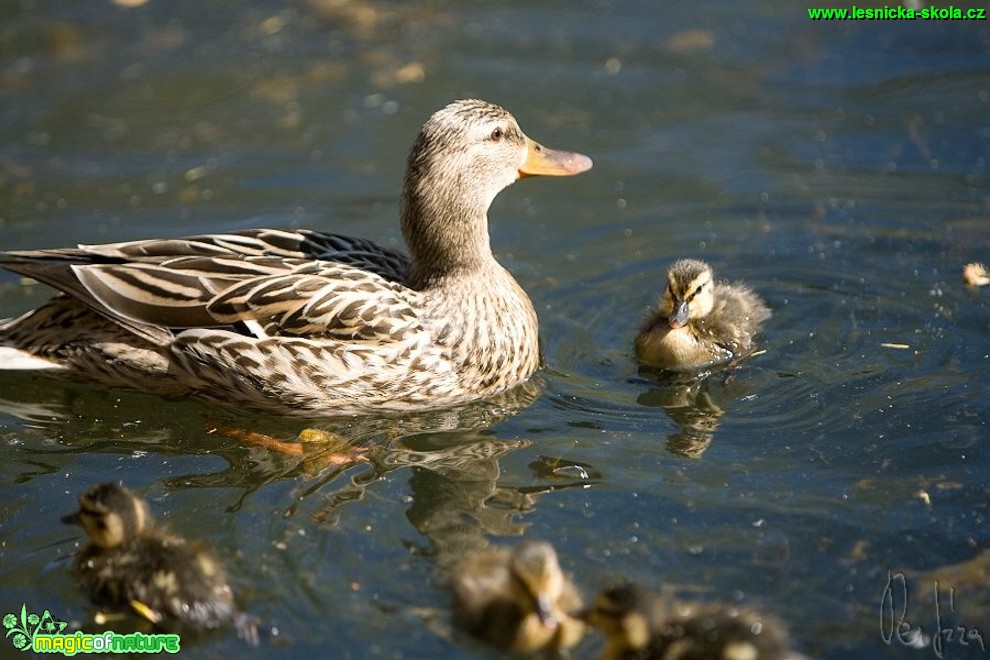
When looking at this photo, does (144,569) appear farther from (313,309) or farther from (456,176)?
(456,176)

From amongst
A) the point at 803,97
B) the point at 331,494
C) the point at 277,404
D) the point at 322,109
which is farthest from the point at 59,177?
the point at 803,97

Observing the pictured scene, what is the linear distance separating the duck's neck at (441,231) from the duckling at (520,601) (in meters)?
2.02

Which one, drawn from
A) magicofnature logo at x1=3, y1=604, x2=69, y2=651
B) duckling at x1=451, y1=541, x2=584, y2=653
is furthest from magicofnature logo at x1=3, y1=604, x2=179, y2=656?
duckling at x1=451, y1=541, x2=584, y2=653

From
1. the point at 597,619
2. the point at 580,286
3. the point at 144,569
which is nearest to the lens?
the point at 597,619

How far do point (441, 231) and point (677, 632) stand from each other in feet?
8.61

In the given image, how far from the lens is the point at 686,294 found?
20.6ft

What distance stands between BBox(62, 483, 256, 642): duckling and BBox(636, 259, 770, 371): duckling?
2.55m

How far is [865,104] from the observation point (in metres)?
8.71

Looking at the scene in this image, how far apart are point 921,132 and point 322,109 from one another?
413cm

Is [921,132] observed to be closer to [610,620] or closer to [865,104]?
[865,104]

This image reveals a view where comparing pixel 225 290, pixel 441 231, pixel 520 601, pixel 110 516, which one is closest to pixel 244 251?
pixel 225 290

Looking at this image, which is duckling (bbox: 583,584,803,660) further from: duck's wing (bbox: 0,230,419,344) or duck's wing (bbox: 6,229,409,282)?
duck's wing (bbox: 6,229,409,282)
